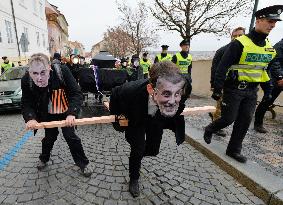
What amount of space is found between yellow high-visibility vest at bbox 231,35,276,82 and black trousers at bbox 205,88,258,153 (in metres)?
0.20

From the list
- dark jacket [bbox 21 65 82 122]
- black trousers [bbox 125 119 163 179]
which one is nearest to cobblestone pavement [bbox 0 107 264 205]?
black trousers [bbox 125 119 163 179]

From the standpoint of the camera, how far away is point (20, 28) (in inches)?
811

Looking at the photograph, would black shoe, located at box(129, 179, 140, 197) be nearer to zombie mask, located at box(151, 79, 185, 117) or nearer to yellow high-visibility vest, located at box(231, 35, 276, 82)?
zombie mask, located at box(151, 79, 185, 117)

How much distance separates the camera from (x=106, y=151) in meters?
4.46

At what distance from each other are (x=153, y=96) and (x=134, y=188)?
49.5 inches

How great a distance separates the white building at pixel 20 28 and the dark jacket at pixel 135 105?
11628mm

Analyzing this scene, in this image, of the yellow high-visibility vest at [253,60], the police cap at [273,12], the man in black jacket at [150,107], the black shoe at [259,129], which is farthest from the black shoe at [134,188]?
the black shoe at [259,129]

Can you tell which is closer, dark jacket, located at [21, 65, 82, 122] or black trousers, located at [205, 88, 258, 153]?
dark jacket, located at [21, 65, 82, 122]

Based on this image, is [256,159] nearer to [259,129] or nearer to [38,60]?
[259,129]

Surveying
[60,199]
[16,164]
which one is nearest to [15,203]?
[60,199]

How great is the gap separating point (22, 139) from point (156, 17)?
13.4 meters

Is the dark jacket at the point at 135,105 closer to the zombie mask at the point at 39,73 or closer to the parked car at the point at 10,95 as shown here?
the zombie mask at the point at 39,73

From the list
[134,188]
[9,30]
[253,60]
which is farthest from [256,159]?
[9,30]

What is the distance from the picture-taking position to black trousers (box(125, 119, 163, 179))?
2.83 meters
